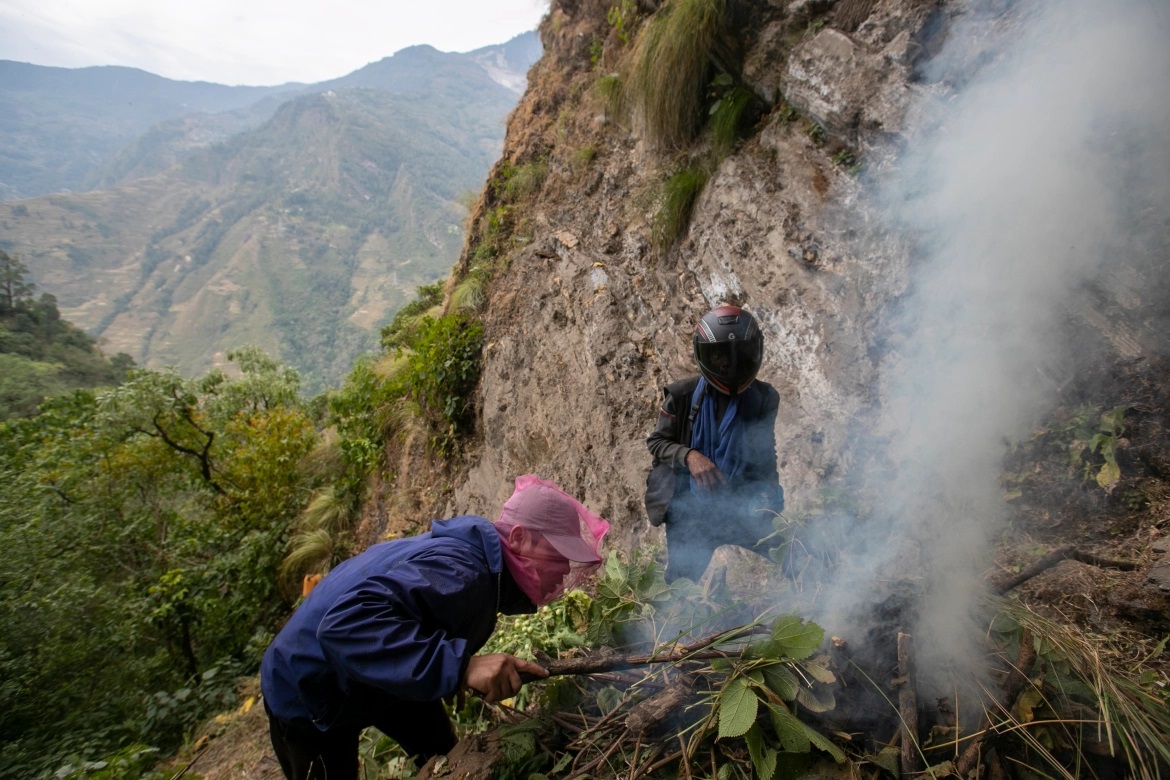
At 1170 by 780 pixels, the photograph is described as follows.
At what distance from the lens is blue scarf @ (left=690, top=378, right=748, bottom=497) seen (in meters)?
2.61

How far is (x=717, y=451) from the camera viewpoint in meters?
2.66

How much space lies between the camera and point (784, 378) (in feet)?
12.3

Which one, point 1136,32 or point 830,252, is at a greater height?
Answer: point 1136,32

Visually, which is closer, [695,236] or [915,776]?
[915,776]

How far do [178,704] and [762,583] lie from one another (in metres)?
5.79

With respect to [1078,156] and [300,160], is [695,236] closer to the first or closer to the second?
[1078,156]

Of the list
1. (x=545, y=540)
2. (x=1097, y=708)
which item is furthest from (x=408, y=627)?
(x=1097, y=708)

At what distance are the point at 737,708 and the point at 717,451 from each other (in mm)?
1303

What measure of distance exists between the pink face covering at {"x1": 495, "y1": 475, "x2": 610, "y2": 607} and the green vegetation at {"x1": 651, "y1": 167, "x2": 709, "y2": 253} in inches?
138

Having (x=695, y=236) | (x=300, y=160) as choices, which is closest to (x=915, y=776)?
(x=695, y=236)

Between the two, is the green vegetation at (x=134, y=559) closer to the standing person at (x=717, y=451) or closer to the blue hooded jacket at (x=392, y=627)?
the blue hooded jacket at (x=392, y=627)

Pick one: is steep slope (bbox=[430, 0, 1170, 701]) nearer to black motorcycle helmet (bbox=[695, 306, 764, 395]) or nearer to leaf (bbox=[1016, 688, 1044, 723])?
leaf (bbox=[1016, 688, 1044, 723])

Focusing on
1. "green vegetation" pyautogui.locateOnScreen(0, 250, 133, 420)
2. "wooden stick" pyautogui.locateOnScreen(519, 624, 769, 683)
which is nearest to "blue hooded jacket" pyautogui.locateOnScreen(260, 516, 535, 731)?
"wooden stick" pyautogui.locateOnScreen(519, 624, 769, 683)

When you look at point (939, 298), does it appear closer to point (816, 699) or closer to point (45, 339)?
point (816, 699)
